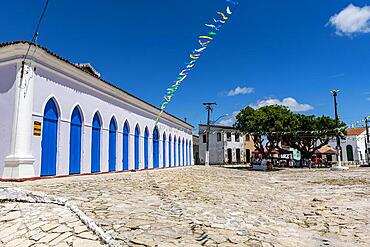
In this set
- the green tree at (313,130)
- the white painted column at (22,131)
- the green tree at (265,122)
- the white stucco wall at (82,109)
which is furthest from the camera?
the green tree at (313,130)

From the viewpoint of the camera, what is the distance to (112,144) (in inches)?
652

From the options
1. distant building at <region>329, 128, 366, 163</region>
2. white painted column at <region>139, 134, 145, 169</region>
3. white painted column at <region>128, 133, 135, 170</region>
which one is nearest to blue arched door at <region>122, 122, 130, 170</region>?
white painted column at <region>128, 133, 135, 170</region>

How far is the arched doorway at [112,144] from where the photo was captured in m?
16.4

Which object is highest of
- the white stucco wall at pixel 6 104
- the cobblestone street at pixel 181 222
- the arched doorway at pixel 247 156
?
the white stucco wall at pixel 6 104

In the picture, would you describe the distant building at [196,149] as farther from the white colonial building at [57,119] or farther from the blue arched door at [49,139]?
the blue arched door at [49,139]

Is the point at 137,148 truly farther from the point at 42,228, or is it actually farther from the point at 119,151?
the point at 42,228

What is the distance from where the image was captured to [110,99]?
16.4 m

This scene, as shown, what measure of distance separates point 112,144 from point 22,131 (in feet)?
20.8

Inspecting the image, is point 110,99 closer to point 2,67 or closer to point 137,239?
point 2,67

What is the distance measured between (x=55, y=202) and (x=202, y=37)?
5.39 m

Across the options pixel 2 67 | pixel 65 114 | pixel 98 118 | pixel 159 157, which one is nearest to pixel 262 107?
pixel 159 157

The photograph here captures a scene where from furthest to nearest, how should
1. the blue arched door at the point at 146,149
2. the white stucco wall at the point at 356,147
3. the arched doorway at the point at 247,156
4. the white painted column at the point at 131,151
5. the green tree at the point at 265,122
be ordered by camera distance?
the white stucco wall at the point at 356,147, the arched doorway at the point at 247,156, the green tree at the point at 265,122, the blue arched door at the point at 146,149, the white painted column at the point at 131,151

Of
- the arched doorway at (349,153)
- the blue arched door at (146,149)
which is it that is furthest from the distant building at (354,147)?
the blue arched door at (146,149)

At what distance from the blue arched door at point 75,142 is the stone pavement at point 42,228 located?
7.45 m
